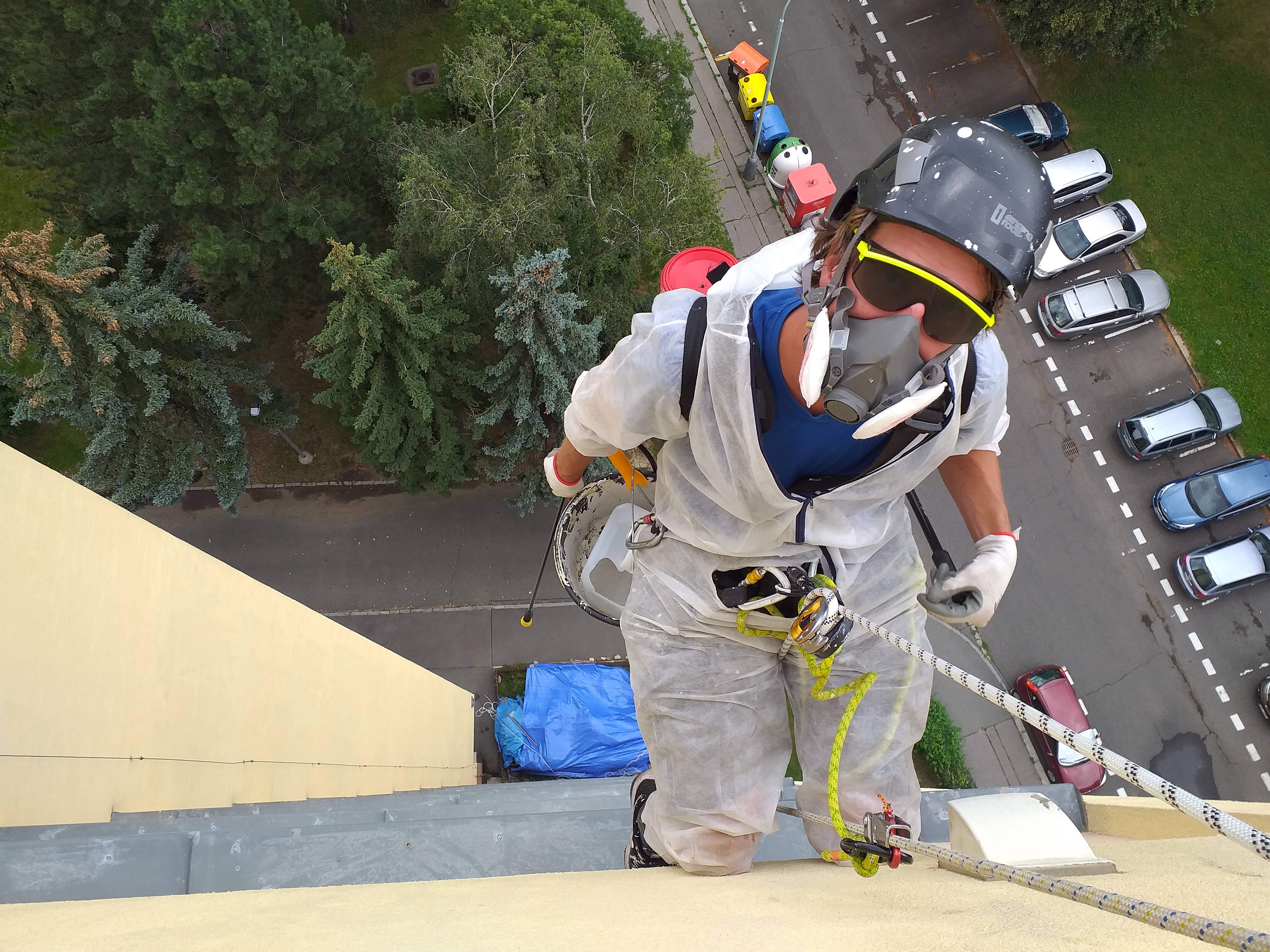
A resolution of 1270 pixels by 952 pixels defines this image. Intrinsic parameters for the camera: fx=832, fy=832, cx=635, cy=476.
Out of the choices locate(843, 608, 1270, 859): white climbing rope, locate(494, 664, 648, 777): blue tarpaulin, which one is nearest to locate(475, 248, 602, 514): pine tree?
locate(494, 664, 648, 777): blue tarpaulin

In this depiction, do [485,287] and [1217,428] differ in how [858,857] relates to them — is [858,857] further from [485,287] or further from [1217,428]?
[1217,428]

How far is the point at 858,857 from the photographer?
2.56 metres

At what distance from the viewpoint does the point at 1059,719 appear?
39.0ft

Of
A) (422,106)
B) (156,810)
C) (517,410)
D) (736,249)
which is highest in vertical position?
(422,106)

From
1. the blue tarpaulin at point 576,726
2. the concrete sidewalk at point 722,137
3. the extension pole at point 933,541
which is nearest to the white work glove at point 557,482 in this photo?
the extension pole at point 933,541

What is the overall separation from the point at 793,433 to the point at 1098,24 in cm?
1365

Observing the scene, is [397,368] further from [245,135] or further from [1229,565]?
[1229,565]

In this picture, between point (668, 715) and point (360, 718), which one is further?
point (360, 718)

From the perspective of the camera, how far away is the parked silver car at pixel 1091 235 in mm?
14242

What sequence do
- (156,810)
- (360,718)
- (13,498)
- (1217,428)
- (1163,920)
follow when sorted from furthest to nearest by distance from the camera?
1. (1217,428)
2. (360,718)
3. (156,810)
4. (13,498)
5. (1163,920)

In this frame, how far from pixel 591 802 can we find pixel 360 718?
1.89 metres

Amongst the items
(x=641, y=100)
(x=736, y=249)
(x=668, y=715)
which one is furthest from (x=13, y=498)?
(x=736, y=249)

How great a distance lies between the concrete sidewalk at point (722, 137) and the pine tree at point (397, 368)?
6.44 metres

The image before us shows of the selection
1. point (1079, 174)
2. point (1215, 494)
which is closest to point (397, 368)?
point (1079, 174)
